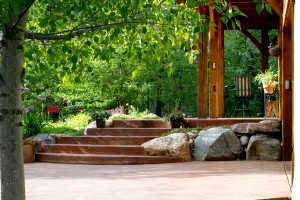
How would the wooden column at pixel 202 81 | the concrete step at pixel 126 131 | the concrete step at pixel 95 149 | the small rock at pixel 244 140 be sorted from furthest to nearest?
the wooden column at pixel 202 81, the concrete step at pixel 126 131, the concrete step at pixel 95 149, the small rock at pixel 244 140

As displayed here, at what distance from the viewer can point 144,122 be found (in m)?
12.7

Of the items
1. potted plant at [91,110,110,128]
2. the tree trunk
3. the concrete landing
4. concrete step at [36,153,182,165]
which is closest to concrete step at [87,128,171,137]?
potted plant at [91,110,110,128]

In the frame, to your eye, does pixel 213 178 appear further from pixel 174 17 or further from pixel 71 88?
pixel 71 88

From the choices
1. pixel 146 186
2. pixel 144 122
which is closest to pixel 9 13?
pixel 146 186

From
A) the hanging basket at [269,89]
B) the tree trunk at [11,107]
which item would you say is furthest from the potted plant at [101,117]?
the tree trunk at [11,107]

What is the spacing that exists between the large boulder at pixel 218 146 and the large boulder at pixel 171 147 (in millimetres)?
218

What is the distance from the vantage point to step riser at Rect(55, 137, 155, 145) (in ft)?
38.1

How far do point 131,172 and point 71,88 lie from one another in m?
8.90

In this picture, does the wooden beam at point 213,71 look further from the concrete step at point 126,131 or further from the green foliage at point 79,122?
the green foliage at point 79,122

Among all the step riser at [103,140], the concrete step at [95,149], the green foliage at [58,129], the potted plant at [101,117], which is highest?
the potted plant at [101,117]

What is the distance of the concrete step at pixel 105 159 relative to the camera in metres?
10.6

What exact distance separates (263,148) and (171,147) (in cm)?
165

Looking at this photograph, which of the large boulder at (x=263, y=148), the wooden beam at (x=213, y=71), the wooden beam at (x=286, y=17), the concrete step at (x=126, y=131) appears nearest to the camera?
the wooden beam at (x=286, y=17)

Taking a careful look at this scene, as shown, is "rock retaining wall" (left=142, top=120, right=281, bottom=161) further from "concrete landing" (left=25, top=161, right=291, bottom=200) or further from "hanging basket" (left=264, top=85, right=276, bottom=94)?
"hanging basket" (left=264, top=85, right=276, bottom=94)
